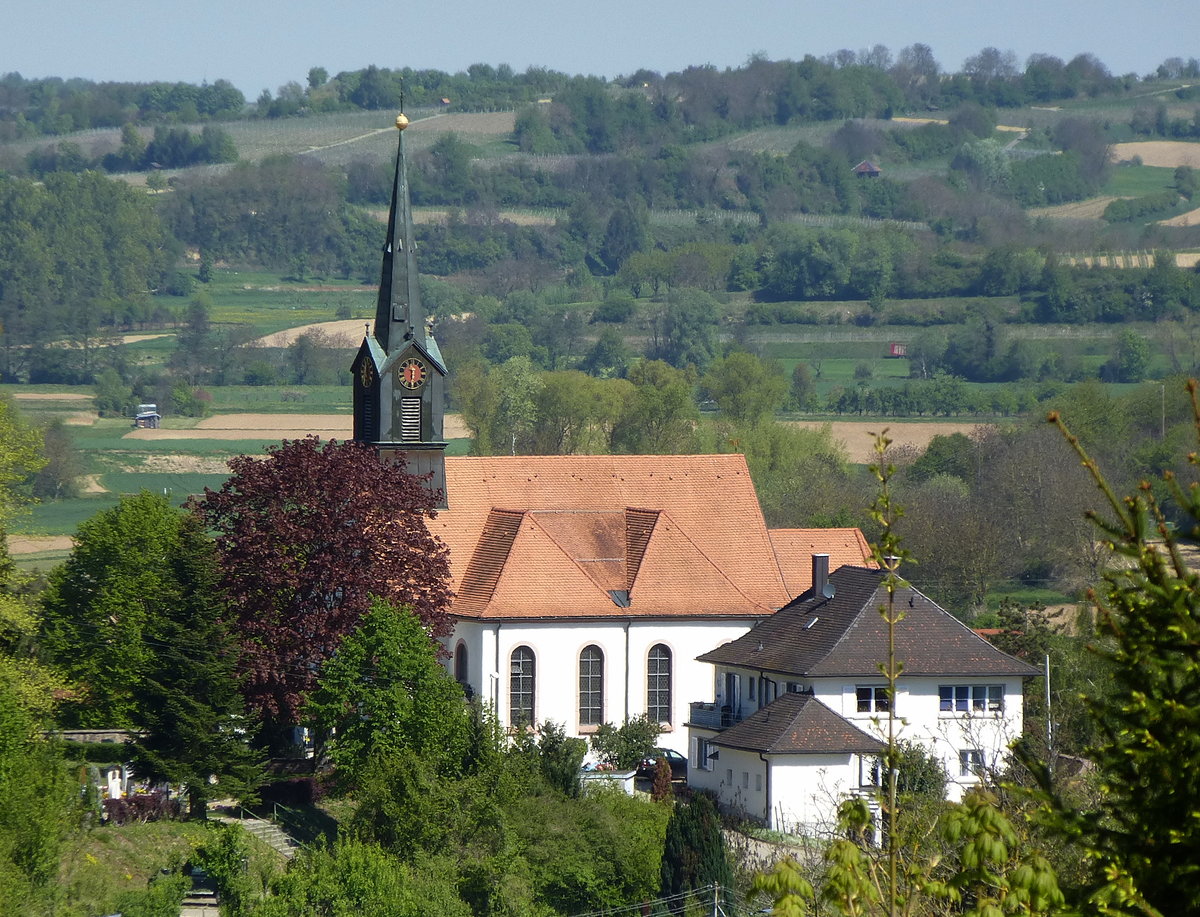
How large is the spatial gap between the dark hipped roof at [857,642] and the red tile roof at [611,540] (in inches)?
61.1

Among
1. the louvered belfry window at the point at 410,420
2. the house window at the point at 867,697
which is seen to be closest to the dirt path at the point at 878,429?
the louvered belfry window at the point at 410,420

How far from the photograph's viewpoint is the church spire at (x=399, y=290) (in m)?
51.0

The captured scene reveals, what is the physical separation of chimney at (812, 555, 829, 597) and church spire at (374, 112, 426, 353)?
11165 millimetres

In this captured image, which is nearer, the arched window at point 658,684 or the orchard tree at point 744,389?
the arched window at point 658,684

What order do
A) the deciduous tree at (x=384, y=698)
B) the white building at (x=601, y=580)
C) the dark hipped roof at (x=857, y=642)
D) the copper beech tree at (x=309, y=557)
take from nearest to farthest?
the deciduous tree at (x=384, y=698) → the copper beech tree at (x=309, y=557) → the dark hipped roof at (x=857, y=642) → the white building at (x=601, y=580)

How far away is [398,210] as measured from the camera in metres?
51.7

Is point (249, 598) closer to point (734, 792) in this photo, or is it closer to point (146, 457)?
point (734, 792)

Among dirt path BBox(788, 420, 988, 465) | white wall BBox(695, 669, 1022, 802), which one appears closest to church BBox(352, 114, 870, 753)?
white wall BBox(695, 669, 1022, 802)

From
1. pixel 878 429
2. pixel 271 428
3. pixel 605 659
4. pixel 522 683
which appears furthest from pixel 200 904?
pixel 271 428

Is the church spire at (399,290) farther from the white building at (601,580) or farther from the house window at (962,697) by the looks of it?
the house window at (962,697)

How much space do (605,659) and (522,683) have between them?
2126 mm

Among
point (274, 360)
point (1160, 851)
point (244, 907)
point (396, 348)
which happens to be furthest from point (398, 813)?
point (274, 360)

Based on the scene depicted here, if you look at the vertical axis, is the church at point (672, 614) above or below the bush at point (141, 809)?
above

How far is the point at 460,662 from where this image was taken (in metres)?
49.1
